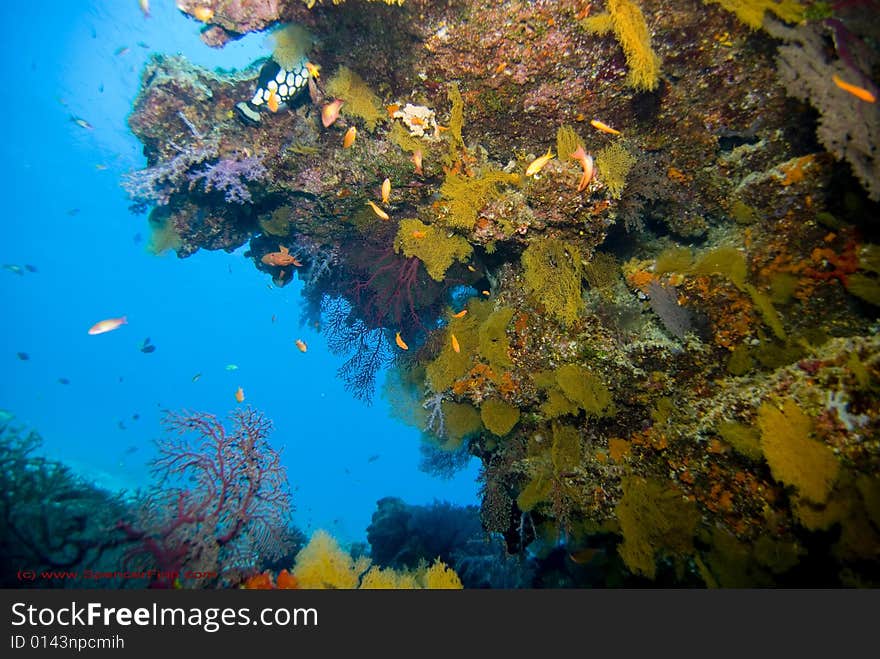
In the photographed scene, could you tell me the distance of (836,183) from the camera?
3395mm

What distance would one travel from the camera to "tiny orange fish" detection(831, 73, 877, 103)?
2.88 m

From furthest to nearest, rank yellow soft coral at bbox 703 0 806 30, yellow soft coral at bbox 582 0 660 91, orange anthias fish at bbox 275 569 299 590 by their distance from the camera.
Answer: orange anthias fish at bbox 275 569 299 590, yellow soft coral at bbox 582 0 660 91, yellow soft coral at bbox 703 0 806 30

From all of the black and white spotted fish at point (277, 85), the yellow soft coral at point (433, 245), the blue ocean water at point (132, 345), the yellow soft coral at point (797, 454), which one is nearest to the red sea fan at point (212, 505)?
the yellow soft coral at point (433, 245)

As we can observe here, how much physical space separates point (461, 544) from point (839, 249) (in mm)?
9507

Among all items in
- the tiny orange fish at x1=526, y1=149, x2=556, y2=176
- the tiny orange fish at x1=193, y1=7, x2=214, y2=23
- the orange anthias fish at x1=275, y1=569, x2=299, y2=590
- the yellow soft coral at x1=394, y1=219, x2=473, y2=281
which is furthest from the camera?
the tiny orange fish at x1=193, y1=7, x2=214, y2=23

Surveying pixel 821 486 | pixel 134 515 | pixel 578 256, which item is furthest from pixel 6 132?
pixel 821 486

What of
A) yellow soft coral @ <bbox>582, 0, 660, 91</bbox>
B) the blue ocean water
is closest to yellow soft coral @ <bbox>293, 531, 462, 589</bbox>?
yellow soft coral @ <bbox>582, 0, 660, 91</bbox>

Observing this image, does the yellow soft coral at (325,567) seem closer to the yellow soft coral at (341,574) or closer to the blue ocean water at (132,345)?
the yellow soft coral at (341,574)

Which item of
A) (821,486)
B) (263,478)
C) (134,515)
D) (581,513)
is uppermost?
(263,478)

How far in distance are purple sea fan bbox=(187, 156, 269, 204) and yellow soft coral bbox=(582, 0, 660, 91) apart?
4.99 metres

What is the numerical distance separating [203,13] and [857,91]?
8.21m

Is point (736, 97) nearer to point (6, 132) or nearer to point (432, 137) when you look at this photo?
point (432, 137)

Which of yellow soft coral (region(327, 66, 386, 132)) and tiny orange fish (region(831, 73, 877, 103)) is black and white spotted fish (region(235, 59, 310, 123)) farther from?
tiny orange fish (region(831, 73, 877, 103))

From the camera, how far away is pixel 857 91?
2889 mm
